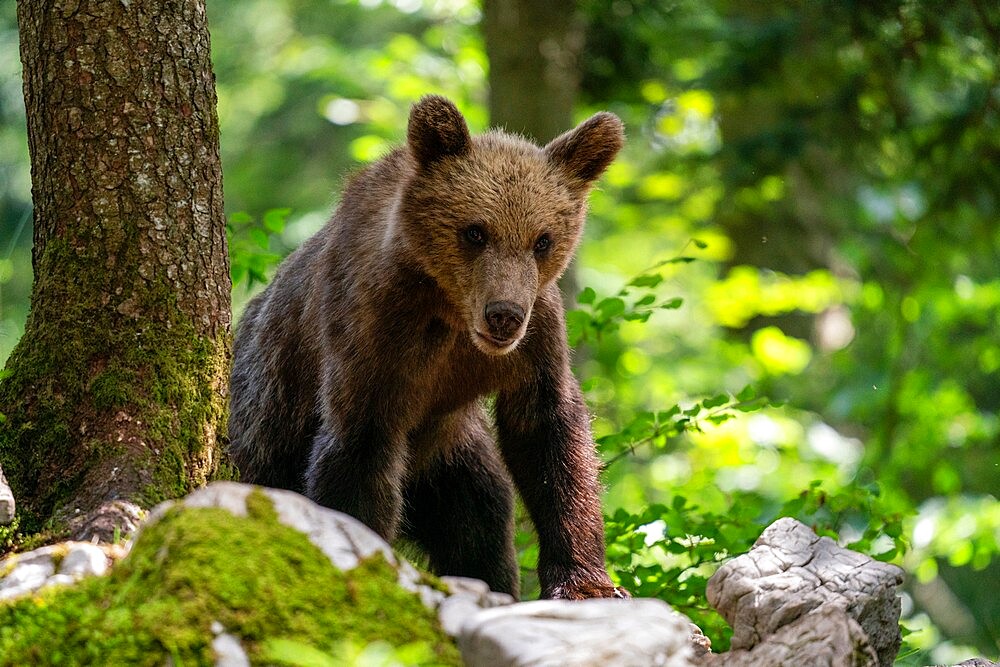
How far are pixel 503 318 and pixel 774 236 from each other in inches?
450

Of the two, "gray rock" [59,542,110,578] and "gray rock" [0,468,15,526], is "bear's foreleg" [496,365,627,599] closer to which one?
"gray rock" [59,542,110,578]

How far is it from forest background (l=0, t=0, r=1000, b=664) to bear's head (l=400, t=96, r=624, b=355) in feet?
4.02

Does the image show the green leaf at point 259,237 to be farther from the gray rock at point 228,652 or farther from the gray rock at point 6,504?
the gray rock at point 228,652

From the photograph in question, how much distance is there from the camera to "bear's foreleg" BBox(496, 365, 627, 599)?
534 centimetres

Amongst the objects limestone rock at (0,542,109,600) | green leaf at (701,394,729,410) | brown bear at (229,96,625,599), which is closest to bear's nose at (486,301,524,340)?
brown bear at (229,96,625,599)

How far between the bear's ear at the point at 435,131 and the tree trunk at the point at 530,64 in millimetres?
4931

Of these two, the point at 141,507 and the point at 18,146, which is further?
the point at 18,146

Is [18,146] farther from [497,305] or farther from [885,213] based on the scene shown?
[497,305]

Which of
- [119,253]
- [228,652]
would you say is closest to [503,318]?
[119,253]

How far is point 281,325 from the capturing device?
245 inches

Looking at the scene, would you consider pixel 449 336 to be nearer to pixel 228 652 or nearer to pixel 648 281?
pixel 648 281

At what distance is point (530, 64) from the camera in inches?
411

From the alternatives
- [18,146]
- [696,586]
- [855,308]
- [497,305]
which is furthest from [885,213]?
[18,146]

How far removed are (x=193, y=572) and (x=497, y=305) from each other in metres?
2.11
